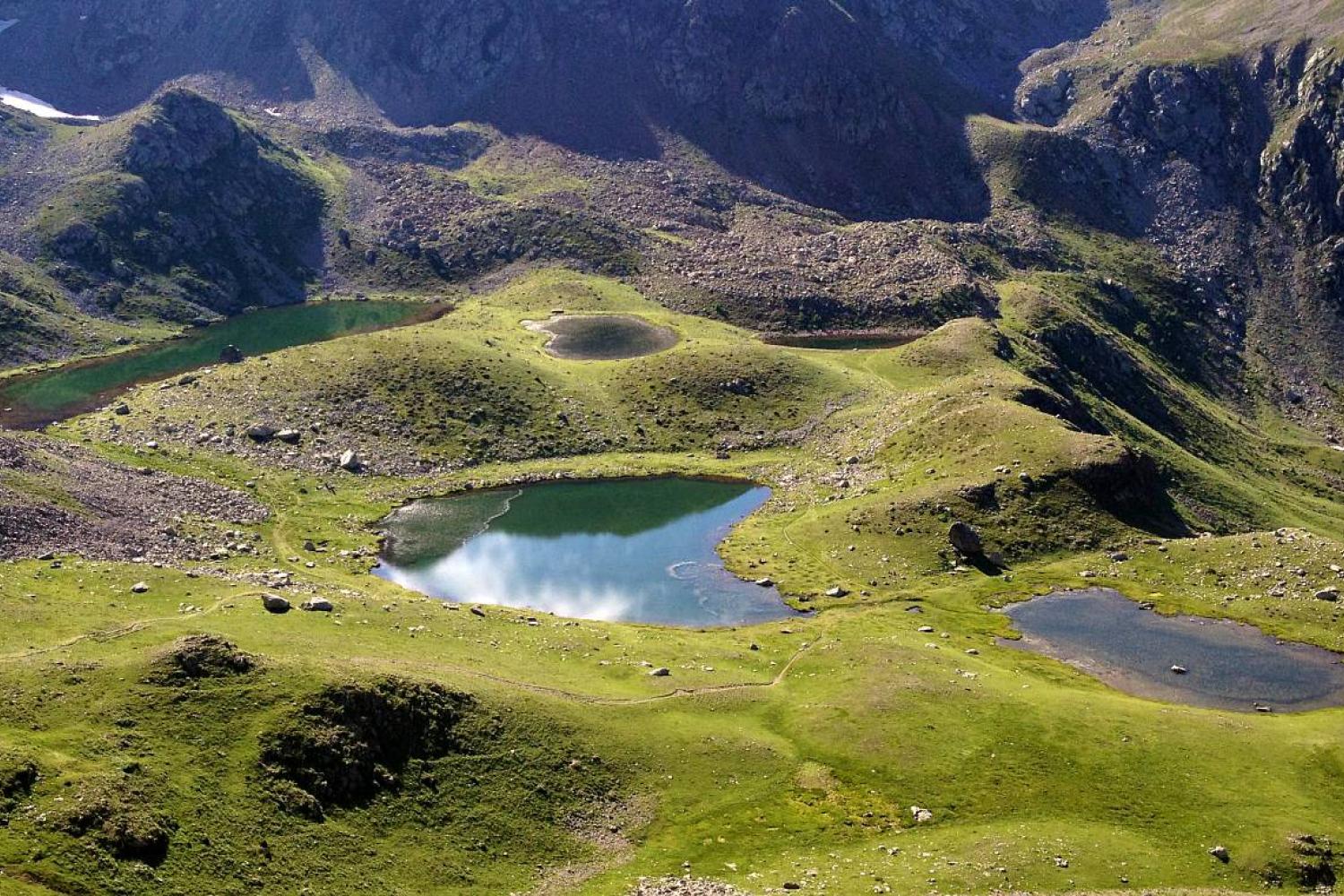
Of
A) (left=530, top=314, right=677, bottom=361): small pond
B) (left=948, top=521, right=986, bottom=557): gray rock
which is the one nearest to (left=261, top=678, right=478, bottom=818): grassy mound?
(left=948, top=521, right=986, bottom=557): gray rock

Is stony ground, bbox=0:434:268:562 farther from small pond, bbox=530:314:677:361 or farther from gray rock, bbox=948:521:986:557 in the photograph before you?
gray rock, bbox=948:521:986:557

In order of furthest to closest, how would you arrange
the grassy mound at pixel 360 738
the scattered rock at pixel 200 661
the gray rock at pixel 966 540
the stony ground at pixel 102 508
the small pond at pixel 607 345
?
the small pond at pixel 607 345 < the gray rock at pixel 966 540 < the stony ground at pixel 102 508 < the scattered rock at pixel 200 661 < the grassy mound at pixel 360 738

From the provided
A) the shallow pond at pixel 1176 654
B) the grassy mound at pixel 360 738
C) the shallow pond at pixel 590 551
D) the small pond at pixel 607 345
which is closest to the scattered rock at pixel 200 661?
the grassy mound at pixel 360 738

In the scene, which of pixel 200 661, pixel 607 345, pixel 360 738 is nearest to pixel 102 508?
pixel 200 661

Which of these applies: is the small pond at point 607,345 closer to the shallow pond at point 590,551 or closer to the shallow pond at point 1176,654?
the shallow pond at point 590,551

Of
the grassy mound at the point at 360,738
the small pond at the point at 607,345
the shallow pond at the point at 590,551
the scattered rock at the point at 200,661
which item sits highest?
the scattered rock at the point at 200,661

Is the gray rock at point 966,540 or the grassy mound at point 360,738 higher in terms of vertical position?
the grassy mound at point 360,738
